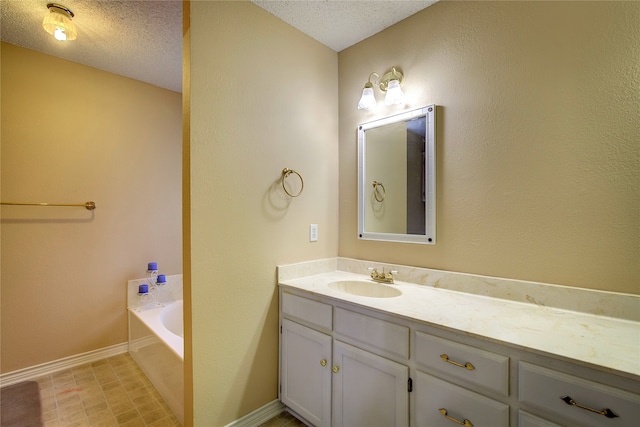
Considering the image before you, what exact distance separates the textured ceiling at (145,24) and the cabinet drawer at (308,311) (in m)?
1.72

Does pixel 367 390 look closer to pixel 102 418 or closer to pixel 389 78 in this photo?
pixel 102 418

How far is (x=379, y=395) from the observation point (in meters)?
1.27

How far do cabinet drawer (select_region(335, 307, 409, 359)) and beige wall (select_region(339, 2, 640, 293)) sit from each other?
1.97ft

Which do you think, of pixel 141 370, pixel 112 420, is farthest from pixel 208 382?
pixel 141 370

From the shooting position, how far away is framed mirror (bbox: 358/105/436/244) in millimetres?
1676

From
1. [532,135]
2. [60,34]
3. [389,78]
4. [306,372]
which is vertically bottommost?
[306,372]

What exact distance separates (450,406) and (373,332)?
1.24 feet

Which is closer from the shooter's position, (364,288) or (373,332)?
(373,332)

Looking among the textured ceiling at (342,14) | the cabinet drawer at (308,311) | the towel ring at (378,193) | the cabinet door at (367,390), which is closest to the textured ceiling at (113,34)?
the textured ceiling at (342,14)

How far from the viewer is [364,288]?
1787 millimetres

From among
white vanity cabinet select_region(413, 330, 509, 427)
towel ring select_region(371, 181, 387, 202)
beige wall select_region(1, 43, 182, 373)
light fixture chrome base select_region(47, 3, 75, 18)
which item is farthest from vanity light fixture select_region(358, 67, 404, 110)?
beige wall select_region(1, 43, 182, 373)

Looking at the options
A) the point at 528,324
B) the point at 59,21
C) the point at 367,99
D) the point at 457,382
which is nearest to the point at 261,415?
the point at 457,382

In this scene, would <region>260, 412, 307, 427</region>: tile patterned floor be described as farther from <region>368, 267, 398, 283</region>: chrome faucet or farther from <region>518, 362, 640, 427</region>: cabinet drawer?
<region>518, 362, 640, 427</region>: cabinet drawer

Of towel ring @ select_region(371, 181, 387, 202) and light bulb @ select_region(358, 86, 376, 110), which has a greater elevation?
light bulb @ select_region(358, 86, 376, 110)
